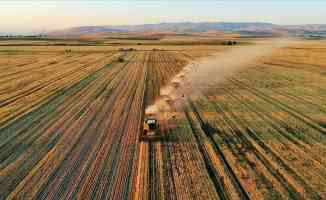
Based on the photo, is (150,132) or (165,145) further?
(150,132)

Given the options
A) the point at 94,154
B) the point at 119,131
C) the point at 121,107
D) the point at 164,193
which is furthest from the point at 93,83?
the point at 164,193

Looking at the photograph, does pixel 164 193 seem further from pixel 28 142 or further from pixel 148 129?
pixel 28 142

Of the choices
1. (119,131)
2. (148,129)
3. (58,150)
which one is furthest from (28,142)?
(148,129)

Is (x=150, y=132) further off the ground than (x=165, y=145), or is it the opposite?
(x=150, y=132)

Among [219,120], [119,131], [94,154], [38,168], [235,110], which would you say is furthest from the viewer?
[235,110]

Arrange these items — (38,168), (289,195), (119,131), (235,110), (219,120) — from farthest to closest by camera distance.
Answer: (235,110) < (219,120) < (119,131) < (38,168) < (289,195)

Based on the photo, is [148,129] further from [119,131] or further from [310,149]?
[310,149]

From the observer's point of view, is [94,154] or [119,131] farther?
[119,131]

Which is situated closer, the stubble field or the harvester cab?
the stubble field

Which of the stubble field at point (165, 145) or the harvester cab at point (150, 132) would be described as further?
the harvester cab at point (150, 132)
